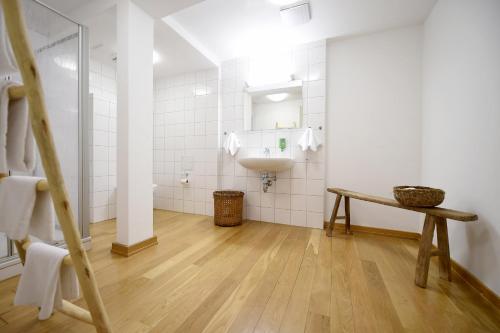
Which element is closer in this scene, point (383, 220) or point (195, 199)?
point (383, 220)

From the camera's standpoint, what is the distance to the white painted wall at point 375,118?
202 cm

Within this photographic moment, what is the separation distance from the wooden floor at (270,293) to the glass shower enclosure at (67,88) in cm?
59

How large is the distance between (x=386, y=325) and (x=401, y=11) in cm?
250

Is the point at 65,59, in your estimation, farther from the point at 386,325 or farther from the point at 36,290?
the point at 386,325

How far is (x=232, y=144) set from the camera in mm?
2600

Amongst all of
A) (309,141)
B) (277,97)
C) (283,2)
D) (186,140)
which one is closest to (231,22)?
(283,2)

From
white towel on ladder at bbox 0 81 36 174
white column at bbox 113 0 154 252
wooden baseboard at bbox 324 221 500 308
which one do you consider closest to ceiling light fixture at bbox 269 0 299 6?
white column at bbox 113 0 154 252

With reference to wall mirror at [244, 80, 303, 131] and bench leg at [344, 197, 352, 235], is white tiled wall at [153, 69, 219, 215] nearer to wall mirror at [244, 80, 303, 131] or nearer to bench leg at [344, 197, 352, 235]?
wall mirror at [244, 80, 303, 131]

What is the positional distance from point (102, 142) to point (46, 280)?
2.34m

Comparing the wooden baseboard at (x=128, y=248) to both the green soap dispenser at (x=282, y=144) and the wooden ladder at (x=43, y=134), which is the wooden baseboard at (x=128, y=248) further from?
the green soap dispenser at (x=282, y=144)

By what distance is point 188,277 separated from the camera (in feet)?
4.15

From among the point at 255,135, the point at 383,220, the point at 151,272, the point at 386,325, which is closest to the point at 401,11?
the point at 255,135

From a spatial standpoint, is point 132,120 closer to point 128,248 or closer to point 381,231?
point 128,248

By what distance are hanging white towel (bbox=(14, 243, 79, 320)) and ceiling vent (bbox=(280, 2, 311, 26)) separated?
2266 mm
